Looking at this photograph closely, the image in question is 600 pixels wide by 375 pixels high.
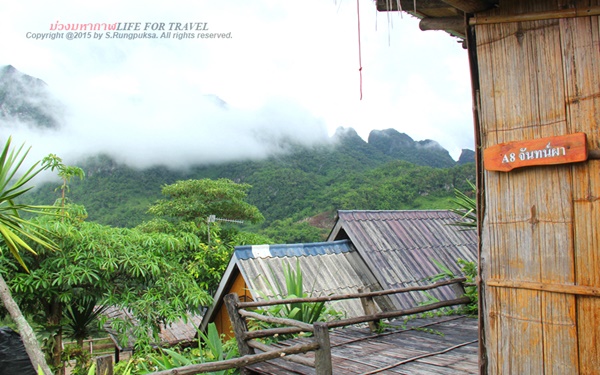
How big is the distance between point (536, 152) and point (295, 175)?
89.2 ft

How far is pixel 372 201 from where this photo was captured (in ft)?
74.5

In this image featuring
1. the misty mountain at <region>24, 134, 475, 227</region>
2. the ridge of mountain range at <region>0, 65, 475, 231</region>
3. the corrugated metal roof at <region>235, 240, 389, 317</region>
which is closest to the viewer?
the corrugated metal roof at <region>235, 240, 389, 317</region>

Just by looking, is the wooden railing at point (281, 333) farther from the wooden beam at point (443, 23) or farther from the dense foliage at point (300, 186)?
the dense foliage at point (300, 186)

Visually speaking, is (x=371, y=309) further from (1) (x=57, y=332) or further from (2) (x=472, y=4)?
(1) (x=57, y=332)

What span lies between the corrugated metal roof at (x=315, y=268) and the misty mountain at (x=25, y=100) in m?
36.1

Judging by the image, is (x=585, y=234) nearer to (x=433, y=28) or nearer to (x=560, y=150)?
(x=560, y=150)

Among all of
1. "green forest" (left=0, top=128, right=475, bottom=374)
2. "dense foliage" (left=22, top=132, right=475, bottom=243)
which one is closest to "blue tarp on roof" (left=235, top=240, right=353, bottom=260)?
"green forest" (left=0, top=128, right=475, bottom=374)

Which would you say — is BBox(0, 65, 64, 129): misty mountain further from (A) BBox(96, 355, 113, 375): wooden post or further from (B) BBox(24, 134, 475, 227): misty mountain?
(A) BBox(96, 355, 113, 375): wooden post

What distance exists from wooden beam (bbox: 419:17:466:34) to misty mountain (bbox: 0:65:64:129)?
4038cm

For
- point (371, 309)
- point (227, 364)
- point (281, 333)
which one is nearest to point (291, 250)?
point (371, 309)

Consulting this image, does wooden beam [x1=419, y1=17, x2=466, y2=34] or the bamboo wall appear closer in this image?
the bamboo wall

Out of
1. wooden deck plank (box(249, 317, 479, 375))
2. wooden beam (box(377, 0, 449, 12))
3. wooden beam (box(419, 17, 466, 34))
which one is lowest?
wooden deck plank (box(249, 317, 479, 375))

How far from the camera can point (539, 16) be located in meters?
2.33

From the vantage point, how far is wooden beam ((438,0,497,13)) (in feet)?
8.05
